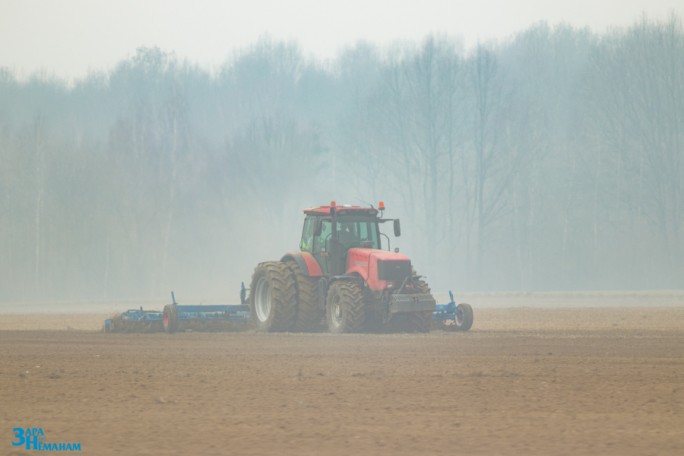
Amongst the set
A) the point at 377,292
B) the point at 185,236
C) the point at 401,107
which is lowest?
the point at 377,292

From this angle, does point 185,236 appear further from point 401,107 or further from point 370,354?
point 370,354

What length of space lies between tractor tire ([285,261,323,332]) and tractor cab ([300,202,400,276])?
455 mm

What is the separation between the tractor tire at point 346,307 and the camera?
21.4 metres

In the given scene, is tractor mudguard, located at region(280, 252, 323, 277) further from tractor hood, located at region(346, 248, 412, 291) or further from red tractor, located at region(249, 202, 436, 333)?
tractor hood, located at region(346, 248, 412, 291)

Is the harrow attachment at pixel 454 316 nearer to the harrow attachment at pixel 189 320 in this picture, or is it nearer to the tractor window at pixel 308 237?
the tractor window at pixel 308 237

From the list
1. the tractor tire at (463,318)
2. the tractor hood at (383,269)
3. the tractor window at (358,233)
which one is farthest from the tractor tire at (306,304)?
the tractor tire at (463,318)

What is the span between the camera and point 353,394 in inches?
489

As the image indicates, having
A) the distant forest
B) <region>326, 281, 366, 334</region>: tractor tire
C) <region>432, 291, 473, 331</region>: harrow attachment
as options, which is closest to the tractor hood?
<region>326, 281, 366, 334</region>: tractor tire

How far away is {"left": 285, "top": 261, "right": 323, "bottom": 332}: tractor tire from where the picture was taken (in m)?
22.6

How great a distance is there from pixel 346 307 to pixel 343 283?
26.3 inches

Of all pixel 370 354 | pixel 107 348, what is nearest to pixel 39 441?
pixel 370 354

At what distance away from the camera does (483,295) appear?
49406 mm

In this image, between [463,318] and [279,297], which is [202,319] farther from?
[463,318]

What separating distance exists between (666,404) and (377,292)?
10606mm
